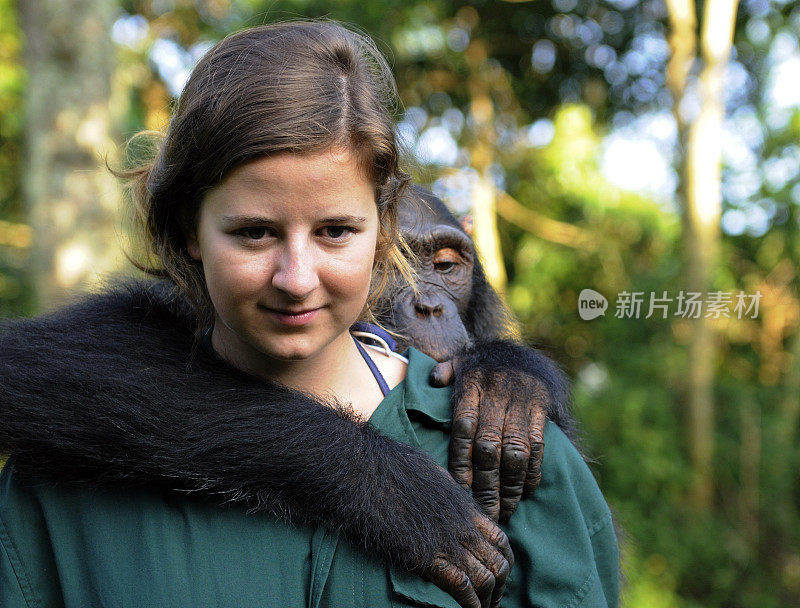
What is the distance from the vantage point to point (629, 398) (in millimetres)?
7781

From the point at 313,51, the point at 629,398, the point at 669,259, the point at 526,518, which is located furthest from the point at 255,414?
the point at 669,259

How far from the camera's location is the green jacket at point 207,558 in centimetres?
130

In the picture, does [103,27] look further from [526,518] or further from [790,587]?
[790,587]

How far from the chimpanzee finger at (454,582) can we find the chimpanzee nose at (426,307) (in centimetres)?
93

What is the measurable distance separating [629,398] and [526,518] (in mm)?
6611

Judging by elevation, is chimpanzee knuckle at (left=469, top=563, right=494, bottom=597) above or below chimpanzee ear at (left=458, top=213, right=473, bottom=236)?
below

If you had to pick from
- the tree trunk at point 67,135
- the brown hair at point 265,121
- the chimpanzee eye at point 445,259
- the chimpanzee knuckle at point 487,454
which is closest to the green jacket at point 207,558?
the chimpanzee knuckle at point 487,454

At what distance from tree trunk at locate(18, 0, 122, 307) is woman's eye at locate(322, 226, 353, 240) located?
3.85 metres

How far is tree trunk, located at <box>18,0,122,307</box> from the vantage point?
4.76 metres

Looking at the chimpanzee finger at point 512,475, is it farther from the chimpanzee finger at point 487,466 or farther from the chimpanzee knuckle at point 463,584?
the chimpanzee knuckle at point 463,584

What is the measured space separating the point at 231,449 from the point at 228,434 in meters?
0.03

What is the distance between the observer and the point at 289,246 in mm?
1247

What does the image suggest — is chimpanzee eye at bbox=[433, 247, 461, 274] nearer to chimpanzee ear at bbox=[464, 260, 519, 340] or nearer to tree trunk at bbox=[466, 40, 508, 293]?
chimpanzee ear at bbox=[464, 260, 519, 340]

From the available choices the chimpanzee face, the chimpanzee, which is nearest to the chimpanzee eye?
the chimpanzee face
